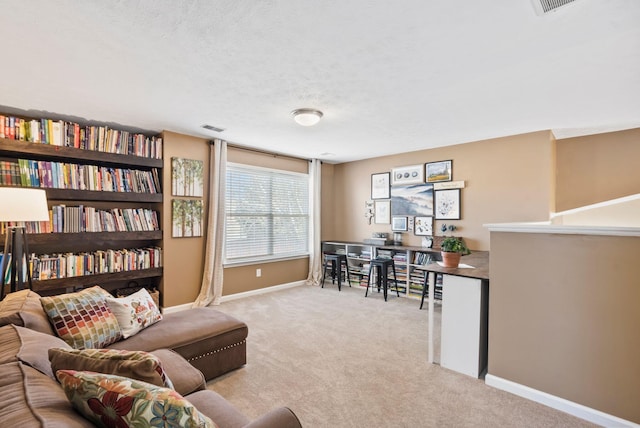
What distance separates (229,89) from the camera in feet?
8.79

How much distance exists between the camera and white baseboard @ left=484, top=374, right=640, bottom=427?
6.18 feet

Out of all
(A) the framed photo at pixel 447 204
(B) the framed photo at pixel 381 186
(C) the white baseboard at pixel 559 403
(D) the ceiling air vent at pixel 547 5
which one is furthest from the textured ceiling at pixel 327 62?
(C) the white baseboard at pixel 559 403

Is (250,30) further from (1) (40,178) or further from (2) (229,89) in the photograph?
(1) (40,178)

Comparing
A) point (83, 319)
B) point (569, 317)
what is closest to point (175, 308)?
point (83, 319)

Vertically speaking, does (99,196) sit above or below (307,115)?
below

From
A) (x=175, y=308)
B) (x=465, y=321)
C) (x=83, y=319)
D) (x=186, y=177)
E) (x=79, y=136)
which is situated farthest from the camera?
(x=186, y=177)

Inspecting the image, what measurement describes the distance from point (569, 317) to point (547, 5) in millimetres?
1954

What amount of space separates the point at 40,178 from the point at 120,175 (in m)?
0.73

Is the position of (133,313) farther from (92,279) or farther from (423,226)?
(423,226)

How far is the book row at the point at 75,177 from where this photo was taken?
3066 mm

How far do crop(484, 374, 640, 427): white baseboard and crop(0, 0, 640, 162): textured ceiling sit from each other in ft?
7.90

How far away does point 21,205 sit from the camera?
2357 millimetres

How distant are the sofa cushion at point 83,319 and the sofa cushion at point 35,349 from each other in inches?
18.5

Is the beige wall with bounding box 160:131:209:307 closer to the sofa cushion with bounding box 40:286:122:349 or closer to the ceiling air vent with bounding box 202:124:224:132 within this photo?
the ceiling air vent with bounding box 202:124:224:132
